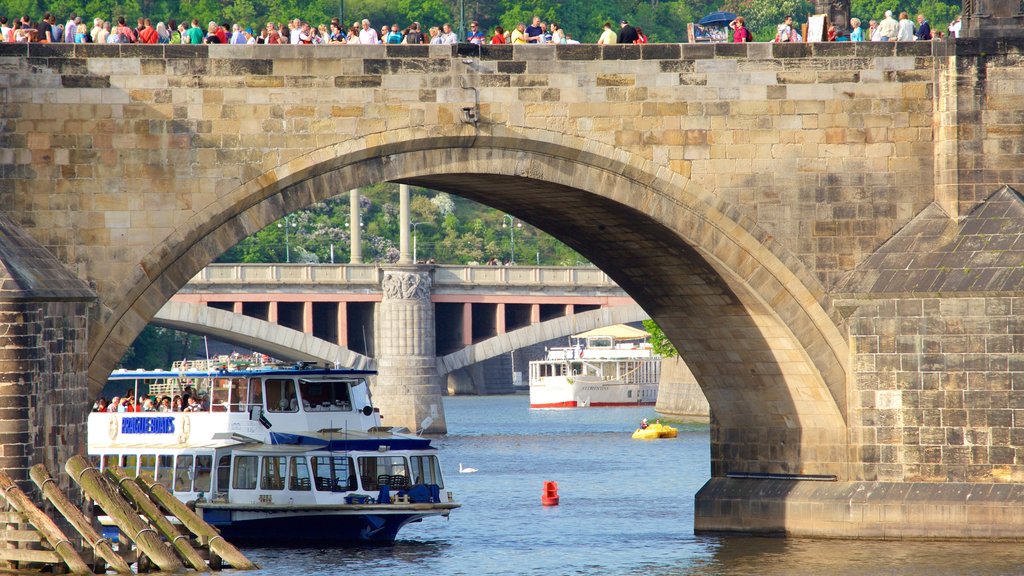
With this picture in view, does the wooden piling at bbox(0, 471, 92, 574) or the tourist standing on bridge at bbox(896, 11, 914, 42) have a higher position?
the tourist standing on bridge at bbox(896, 11, 914, 42)

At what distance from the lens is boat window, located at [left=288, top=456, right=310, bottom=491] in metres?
38.5

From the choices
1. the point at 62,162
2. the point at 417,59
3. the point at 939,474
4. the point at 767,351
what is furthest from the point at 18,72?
the point at 939,474

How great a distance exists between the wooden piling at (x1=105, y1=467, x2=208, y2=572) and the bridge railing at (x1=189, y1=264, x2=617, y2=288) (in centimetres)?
4374

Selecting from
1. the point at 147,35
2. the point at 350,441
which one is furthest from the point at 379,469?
the point at 147,35

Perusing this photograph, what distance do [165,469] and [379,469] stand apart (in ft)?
15.3

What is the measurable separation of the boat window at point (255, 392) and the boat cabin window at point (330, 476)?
202 cm

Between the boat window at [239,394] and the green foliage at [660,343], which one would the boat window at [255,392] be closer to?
the boat window at [239,394]

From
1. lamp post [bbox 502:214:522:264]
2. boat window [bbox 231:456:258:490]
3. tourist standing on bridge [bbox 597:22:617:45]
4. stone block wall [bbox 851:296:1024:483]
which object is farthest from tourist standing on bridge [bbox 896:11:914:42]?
lamp post [bbox 502:214:522:264]

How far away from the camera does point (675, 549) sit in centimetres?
3666

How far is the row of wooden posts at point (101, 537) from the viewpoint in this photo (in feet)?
94.0

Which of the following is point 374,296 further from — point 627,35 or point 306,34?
point 306,34

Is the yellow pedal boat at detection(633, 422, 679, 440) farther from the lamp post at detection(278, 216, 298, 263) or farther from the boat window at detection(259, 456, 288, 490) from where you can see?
the lamp post at detection(278, 216, 298, 263)

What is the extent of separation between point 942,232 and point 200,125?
1347 centimetres

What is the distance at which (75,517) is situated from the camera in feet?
95.5
